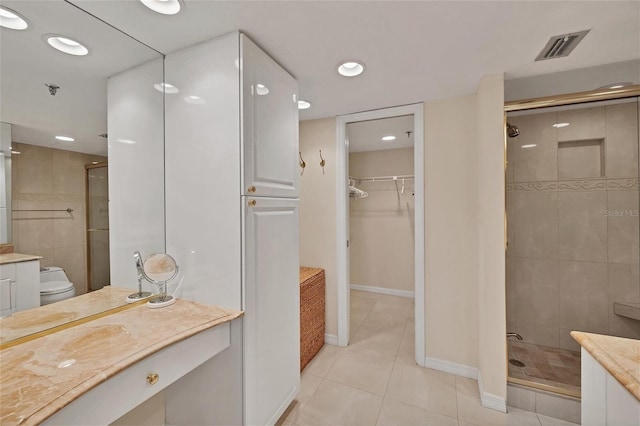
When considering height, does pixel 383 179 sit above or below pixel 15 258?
above

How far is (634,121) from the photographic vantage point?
6.14 ft

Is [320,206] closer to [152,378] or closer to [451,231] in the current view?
[451,231]

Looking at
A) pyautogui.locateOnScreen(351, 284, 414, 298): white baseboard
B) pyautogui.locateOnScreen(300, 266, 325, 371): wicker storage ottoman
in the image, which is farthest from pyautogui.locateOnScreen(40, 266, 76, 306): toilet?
pyautogui.locateOnScreen(351, 284, 414, 298): white baseboard

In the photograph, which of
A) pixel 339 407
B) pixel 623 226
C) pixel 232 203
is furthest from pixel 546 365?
pixel 232 203

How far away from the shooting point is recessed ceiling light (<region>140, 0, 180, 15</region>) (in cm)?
106

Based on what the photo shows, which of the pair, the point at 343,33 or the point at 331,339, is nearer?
the point at 343,33

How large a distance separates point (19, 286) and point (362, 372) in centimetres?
217

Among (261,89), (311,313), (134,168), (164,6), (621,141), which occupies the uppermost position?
(164,6)

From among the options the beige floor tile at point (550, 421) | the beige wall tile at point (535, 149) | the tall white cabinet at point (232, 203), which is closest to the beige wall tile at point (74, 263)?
the tall white cabinet at point (232, 203)

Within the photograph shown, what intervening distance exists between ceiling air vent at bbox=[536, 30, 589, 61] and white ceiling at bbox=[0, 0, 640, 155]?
0.03 m

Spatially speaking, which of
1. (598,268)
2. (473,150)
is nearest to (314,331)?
(473,150)

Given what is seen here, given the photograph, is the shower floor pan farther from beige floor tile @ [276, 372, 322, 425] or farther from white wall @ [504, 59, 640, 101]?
white wall @ [504, 59, 640, 101]

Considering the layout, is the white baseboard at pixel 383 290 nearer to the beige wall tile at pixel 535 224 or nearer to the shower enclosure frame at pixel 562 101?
the beige wall tile at pixel 535 224

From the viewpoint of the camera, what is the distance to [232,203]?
1.25 meters
